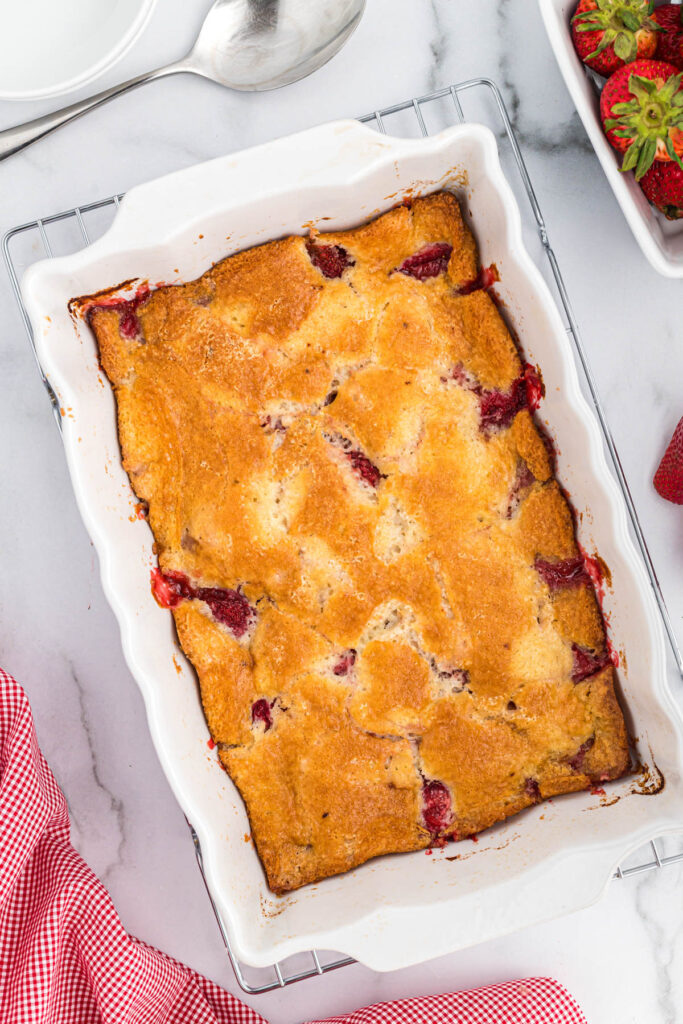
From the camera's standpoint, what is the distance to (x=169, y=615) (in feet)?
5.05

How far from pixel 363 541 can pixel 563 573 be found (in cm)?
36

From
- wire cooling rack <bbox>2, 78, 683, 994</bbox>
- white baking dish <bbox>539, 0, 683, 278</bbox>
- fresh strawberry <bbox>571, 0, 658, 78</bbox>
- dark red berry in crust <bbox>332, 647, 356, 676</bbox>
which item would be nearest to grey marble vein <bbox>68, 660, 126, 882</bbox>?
wire cooling rack <bbox>2, 78, 683, 994</bbox>

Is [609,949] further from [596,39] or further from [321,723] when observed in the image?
[596,39]

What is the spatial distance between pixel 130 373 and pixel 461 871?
1.05 metres

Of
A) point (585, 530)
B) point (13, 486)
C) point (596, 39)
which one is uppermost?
point (596, 39)

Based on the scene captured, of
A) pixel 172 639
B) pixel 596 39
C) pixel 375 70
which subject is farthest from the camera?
pixel 375 70

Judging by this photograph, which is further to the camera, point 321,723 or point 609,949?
point 609,949

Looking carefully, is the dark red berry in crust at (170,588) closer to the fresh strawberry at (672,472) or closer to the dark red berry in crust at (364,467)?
the dark red berry in crust at (364,467)

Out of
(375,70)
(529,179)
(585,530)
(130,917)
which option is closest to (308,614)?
(585,530)

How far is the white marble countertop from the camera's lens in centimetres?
165

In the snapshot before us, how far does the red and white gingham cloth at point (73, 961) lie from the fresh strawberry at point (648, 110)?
4.59ft

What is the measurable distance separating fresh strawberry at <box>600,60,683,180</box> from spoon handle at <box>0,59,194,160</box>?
2.55 ft

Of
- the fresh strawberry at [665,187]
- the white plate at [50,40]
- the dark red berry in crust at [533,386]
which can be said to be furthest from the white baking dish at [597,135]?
the white plate at [50,40]

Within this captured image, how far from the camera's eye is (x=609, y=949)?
1.77m
